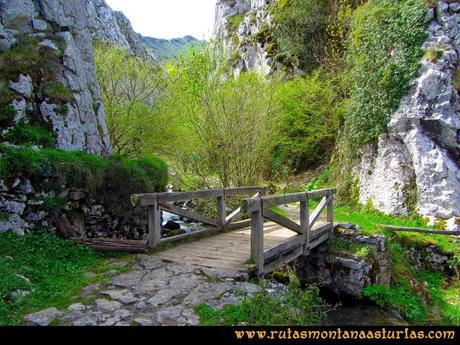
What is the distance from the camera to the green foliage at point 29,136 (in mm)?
7530

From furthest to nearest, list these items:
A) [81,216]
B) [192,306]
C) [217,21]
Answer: [217,21], [81,216], [192,306]

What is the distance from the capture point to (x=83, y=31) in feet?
37.2

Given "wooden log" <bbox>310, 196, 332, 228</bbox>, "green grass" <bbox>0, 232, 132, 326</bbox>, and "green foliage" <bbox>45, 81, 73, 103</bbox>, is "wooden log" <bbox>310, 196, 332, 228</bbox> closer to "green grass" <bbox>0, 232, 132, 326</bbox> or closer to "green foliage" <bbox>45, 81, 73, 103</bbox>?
"green grass" <bbox>0, 232, 132, 326</bbox>

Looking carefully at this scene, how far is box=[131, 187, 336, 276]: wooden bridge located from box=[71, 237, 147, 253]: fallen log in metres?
0.23

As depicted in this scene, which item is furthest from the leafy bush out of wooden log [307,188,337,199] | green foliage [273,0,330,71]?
wooden log [307,188,337,199]

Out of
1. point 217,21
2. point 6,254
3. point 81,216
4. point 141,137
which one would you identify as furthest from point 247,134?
point 217,21

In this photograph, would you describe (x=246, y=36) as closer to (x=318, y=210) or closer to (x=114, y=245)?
(x=318, y=210)

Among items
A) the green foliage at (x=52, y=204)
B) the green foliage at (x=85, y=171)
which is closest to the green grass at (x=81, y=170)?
the green foliage at (x=85, y=171)

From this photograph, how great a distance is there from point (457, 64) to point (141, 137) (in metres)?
11.6

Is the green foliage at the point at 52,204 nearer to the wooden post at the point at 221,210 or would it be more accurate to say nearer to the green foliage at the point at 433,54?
the wooden post at the point at 221,210

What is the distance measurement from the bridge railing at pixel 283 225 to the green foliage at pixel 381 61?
19.4ft

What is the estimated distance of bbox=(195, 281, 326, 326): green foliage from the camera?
159 inches

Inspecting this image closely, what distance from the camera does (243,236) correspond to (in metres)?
8.38
